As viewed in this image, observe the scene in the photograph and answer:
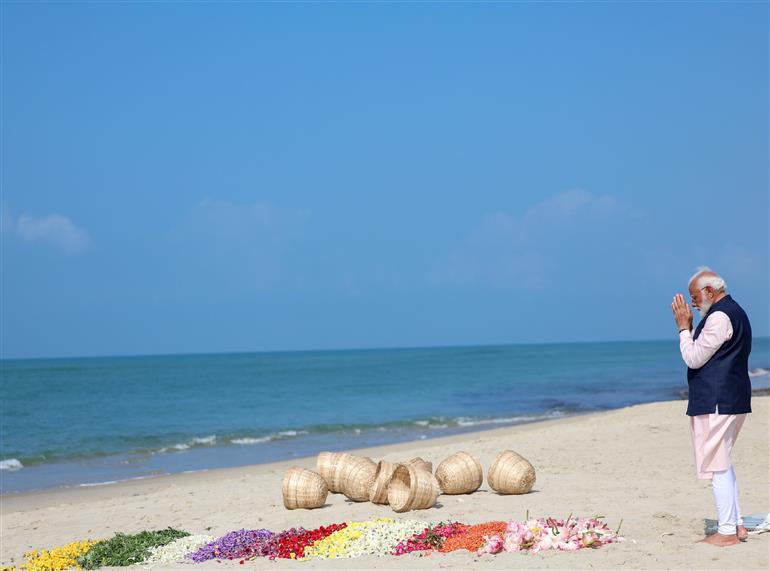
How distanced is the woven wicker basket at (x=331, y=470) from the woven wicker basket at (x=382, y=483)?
855mm

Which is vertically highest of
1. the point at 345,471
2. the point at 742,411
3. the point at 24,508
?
the point at 742,411

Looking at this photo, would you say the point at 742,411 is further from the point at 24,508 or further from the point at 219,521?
the point at 24,508

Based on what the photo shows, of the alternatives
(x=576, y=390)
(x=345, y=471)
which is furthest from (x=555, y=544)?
(x=576, y=390)

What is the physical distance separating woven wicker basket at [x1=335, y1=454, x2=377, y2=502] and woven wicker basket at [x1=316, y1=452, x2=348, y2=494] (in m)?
0.04

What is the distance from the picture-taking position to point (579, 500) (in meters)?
11.1

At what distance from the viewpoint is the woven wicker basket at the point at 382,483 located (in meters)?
11.6

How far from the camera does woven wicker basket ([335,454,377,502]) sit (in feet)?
39.4

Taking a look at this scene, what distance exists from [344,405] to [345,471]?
29991mm

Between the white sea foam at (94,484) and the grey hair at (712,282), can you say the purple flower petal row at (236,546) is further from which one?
the white sea foam at (94,484)

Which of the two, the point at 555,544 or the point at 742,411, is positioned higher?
the point at 742,411

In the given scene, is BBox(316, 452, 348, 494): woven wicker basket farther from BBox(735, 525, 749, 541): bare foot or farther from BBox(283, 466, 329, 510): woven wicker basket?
BBox(735, 525, 749, 541): bare foot

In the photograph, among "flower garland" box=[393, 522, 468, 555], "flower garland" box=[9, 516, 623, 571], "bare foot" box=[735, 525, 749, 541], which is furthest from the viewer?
"flower garland" box=[393, 522, 468, 555]

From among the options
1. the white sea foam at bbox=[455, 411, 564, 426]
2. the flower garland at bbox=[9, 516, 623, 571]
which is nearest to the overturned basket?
the flower garland at bbox=[9, 516, 623, 571]

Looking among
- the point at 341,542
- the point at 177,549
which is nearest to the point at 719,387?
the point at 341,542
